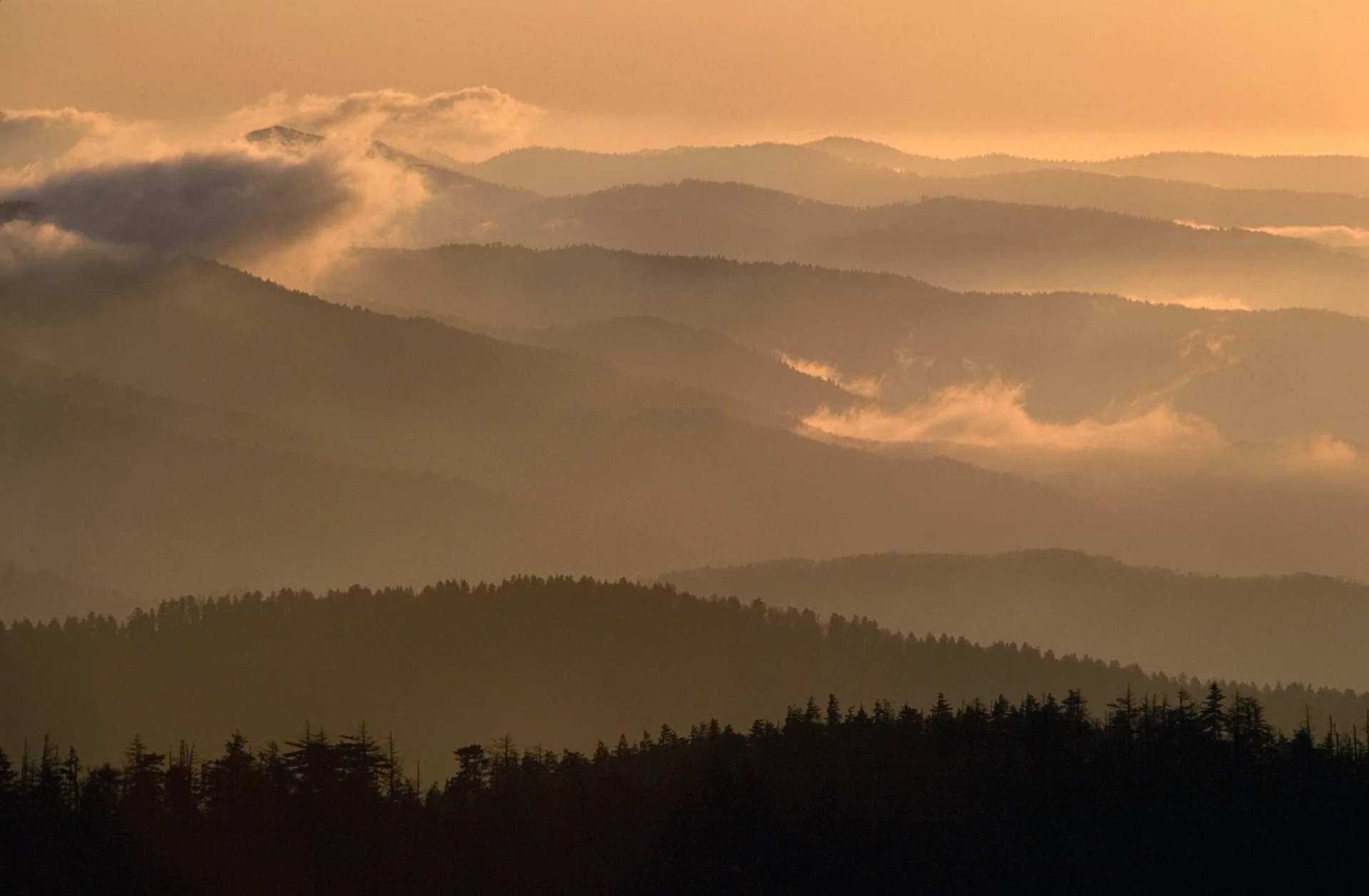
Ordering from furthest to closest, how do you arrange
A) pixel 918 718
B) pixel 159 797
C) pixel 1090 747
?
pixel 918 718 < pixel 1090 747 < pixel 159 797

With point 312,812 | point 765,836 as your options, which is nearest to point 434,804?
point 312,812

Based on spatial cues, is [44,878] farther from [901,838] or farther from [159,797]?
[901,838]

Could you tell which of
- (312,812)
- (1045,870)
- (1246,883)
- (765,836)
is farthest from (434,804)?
(1246,883)

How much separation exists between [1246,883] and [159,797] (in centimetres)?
5023

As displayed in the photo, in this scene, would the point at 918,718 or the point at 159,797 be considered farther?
the point at 918,718

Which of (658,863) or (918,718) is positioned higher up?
(918,718)

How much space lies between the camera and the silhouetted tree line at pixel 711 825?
90.0 metres

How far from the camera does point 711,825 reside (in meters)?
94.9

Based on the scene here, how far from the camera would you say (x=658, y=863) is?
305 feet

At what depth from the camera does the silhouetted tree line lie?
3543 inches

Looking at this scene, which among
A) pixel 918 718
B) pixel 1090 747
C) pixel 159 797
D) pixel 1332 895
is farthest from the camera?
pixel 918 718

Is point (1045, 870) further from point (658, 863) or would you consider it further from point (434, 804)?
point (434, 804)

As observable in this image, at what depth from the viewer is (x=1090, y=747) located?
108 m

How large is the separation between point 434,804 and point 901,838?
2269 centimetres
